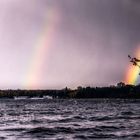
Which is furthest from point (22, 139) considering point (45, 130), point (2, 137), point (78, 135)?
point (45, 130)

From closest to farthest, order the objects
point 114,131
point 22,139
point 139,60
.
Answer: point 22,139 < point 139,60 < point 114,131

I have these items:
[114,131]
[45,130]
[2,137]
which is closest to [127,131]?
[114,131]

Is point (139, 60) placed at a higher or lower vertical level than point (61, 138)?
higher

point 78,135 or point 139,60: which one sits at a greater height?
point 139,60

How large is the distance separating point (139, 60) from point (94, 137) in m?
9.07

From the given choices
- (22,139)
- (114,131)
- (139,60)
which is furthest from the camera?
(114,131)

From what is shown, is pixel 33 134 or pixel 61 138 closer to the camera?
pixel 61 138

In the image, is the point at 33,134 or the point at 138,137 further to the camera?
the point at 33,134

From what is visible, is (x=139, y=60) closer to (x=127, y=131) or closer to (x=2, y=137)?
(x=127, y=131)

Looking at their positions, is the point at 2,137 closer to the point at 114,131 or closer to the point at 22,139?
the point at 22,139

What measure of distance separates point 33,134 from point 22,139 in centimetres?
498

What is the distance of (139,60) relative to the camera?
1861 inches

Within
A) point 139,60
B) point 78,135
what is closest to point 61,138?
point 78,135

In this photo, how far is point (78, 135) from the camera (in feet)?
157
